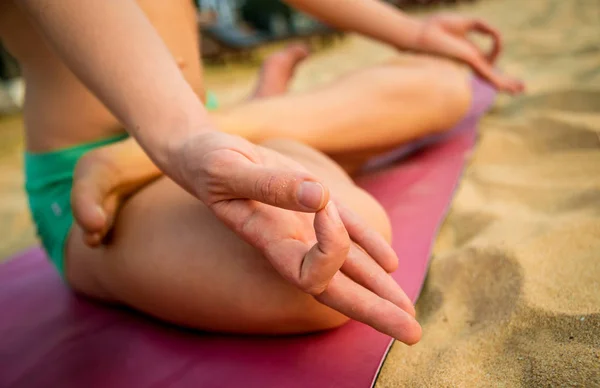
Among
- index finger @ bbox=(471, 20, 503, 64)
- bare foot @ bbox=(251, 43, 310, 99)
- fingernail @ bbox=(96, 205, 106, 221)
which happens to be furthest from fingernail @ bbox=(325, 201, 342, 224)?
index finger @ bbox=(471, 20, 503, 64)

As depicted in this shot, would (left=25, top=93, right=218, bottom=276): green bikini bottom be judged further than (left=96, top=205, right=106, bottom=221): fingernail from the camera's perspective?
Yes

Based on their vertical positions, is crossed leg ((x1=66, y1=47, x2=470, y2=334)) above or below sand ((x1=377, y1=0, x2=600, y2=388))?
above

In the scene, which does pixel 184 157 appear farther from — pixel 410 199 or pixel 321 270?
pixel 410 199

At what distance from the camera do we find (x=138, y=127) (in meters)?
0.53

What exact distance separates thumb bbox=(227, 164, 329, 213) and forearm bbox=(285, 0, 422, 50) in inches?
29.6

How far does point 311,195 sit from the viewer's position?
398mm

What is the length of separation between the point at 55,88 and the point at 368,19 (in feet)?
2.31

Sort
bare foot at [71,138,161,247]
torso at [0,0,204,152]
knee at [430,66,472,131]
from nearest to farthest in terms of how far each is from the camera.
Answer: bare foot at [71,138,161,247]
torso at [0,0,204,152]
knee at [430,66,472,131]

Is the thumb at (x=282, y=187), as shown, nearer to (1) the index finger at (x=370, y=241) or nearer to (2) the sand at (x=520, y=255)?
(1) the index finger at (x=370, y=241)

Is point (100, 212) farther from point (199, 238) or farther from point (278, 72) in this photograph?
point (278, 72)

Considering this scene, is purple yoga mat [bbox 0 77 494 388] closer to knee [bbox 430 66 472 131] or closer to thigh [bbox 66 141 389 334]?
thigh [bbox 66 141 389 334]

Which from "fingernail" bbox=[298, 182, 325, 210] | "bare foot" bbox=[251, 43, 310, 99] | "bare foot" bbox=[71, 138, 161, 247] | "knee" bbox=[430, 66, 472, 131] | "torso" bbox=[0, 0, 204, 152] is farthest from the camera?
"bare foot" bbox=[251, 43, 310, 99]

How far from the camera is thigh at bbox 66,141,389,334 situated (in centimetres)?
59

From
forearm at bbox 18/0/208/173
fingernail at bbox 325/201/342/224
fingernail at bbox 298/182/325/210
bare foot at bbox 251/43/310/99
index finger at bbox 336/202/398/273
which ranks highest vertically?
forearm at bbox 18/0/208/173
